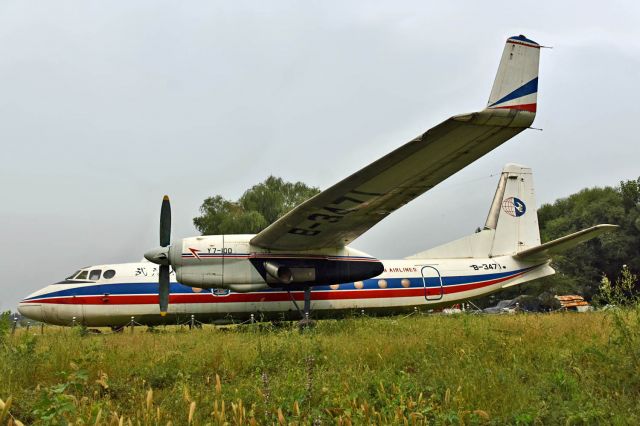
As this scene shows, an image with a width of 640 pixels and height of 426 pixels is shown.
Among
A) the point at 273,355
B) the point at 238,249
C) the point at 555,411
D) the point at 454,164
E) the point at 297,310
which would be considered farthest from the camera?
the point at 297,310

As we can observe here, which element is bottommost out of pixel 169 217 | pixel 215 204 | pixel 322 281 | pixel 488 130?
pixel 322 281

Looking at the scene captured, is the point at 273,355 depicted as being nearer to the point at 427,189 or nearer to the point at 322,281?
the point at 427,189

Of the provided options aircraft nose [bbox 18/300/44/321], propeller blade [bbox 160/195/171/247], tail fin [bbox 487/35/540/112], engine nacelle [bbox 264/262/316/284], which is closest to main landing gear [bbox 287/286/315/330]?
engine nacelle [bbox 264/262/316/284]

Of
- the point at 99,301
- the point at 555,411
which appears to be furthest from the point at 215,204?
the point at 555,411

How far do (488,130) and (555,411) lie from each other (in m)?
5.55

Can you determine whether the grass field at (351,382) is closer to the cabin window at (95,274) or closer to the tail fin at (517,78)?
the tail fin at (517,78)

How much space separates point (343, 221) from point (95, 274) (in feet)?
27.4

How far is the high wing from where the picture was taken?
7695 millimetres

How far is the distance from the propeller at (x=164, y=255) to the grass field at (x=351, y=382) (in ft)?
15.8

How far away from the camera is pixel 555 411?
Answer: 381 centimetres

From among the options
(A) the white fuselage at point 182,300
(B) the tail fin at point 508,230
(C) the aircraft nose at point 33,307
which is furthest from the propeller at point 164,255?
(B) the tail fin at point 508,230

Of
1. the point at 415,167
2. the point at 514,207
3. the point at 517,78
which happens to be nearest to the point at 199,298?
the point at 415,167

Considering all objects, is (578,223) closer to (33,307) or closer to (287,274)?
Answer: (287,274)

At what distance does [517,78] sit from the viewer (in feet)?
25.1
